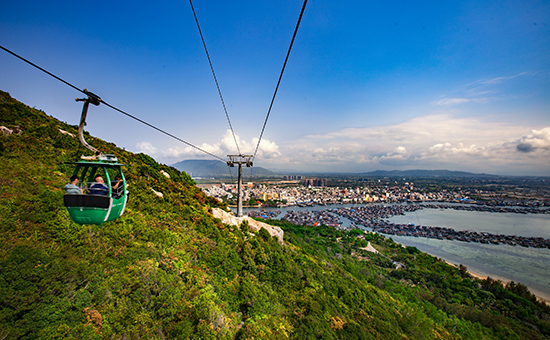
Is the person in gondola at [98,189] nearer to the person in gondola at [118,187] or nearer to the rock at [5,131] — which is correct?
the person in gondola at [118,187]

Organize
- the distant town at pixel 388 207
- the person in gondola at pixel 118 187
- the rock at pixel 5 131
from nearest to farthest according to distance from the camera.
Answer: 1. the person in gondola at pixel 118 187
2. the rock at pixel 5 131
3. the distant town at pixel 388 207

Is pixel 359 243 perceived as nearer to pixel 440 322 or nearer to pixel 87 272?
pixel 440 322

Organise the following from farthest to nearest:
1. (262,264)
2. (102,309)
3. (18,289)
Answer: (262,264) < (102,309) < (18,289)

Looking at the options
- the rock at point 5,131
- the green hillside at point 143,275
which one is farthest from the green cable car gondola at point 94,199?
the rock at point 5,131

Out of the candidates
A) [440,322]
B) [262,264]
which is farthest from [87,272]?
[440,322]

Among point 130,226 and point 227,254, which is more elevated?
point 130,226

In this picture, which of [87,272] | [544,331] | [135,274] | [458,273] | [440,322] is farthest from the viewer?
[458,273]

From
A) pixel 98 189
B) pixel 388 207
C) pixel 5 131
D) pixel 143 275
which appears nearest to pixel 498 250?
pixel 388 207
